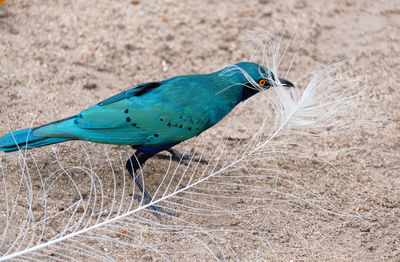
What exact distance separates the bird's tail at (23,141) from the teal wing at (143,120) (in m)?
0.08

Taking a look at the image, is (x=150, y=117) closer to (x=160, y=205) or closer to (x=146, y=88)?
(x=146, y=88)

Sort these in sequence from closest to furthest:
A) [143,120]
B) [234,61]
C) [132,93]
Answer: [143,120] < [132,93] < [234,61]

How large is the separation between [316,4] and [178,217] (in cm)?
374

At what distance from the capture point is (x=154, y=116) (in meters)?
3.74

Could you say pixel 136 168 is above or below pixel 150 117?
below

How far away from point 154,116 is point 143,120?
0.08 meters

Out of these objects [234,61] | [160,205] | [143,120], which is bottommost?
[160,205]

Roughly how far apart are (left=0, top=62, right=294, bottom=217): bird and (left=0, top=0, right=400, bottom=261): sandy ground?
38cm

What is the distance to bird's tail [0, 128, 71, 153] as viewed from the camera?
147 inches

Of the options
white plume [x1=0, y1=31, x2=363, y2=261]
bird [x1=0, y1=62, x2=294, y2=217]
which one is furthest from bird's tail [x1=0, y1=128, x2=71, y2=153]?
white plume [x1=0, y1=31, x2=363, y2=261]

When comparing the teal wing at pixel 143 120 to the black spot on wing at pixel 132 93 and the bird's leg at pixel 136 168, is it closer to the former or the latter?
the black spot on wing at pixel 132 93

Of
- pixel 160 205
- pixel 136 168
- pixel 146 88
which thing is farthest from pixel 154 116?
pixel 160 205

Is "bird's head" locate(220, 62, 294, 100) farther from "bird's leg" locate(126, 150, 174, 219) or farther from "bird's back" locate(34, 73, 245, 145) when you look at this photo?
"bird's leg" locate(126, 150, 174, 219)

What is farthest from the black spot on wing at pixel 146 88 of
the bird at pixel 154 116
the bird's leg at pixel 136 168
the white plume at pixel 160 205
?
the white plume at pixel 160 205
